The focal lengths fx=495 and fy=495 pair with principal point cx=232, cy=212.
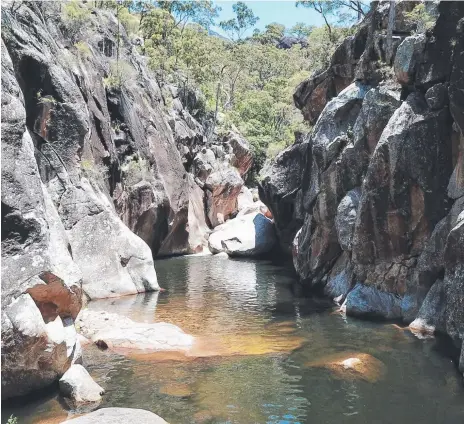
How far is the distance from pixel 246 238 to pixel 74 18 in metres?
21.8

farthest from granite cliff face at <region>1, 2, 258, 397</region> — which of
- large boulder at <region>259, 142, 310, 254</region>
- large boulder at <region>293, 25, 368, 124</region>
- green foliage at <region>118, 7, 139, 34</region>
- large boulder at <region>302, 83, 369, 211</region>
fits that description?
large boulder at <region>293, 25, 368, 124</region>

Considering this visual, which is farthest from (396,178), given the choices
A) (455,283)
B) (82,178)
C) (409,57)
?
(82,178)

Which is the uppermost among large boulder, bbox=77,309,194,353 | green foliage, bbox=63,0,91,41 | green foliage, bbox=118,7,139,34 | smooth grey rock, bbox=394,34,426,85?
green foliage, bbox=118,7,139,34

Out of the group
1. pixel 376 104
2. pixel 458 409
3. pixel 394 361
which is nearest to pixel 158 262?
pixel 376 104

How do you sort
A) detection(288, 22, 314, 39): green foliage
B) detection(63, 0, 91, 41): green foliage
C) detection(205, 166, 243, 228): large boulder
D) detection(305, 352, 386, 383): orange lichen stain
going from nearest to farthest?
detection(305, 352, 386, 383): orange lichen stain, detection(63, 0, 91, 41): green foliage, detection(205, 166, 243, 228): large boulder, detection(288, 22, 314, 39): green foliage

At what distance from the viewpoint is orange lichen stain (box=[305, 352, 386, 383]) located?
14133 millimetres

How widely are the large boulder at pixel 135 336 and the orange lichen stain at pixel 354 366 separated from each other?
14.9 ft

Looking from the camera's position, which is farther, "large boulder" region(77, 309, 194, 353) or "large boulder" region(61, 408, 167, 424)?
"large boulder" region(77, 309, 194, 353)

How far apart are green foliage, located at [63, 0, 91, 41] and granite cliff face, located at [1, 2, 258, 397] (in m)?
0.27

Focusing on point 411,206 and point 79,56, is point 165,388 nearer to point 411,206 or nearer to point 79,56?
point 411,206

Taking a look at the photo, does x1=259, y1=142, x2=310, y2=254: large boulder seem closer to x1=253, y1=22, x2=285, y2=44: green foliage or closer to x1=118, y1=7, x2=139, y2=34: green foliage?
x1=118, y1=7, x2=139, y2=34: green foliage

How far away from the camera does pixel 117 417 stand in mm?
9938

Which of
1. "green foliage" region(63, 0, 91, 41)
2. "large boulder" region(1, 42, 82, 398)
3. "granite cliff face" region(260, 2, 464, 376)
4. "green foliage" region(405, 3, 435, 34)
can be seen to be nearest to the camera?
"large boulder" region(1, 42, 82, 398)

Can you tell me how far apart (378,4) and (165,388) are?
22.0 m
